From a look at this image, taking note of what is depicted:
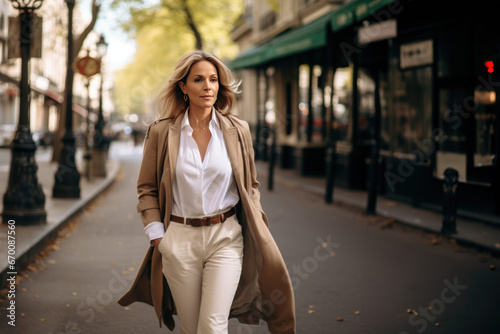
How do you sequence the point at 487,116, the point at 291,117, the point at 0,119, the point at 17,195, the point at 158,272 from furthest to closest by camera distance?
1. the point at 0,119
2. the point at 291,117
3. the point at 487,116
4. the point at 17,195
5. the point at 158,272

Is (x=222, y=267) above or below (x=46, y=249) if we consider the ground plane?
above

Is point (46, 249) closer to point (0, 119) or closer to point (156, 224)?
point (156, 224)

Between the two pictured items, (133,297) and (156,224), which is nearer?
(156,224)

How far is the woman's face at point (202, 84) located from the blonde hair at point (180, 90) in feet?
0.10

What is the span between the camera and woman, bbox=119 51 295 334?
3.34 m

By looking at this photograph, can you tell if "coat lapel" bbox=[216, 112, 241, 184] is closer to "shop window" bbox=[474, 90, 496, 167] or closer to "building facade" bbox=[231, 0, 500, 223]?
"building facade" bbox=[231, 0, 500, 223]

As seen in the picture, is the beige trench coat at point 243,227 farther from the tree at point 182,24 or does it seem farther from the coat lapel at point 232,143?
the tree at point 182,24

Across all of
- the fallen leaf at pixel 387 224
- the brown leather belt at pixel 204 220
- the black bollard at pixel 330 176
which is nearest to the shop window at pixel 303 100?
the black bollard at pixel 330 176

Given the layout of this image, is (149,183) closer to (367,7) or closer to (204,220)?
(204,220)

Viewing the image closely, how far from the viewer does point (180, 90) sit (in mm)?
3605

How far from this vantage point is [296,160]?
2142cm

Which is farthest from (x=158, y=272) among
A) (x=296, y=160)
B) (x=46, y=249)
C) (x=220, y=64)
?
(x=296, y=160)

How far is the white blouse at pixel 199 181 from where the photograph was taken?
3.35 m

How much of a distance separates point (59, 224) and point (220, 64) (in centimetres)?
691
